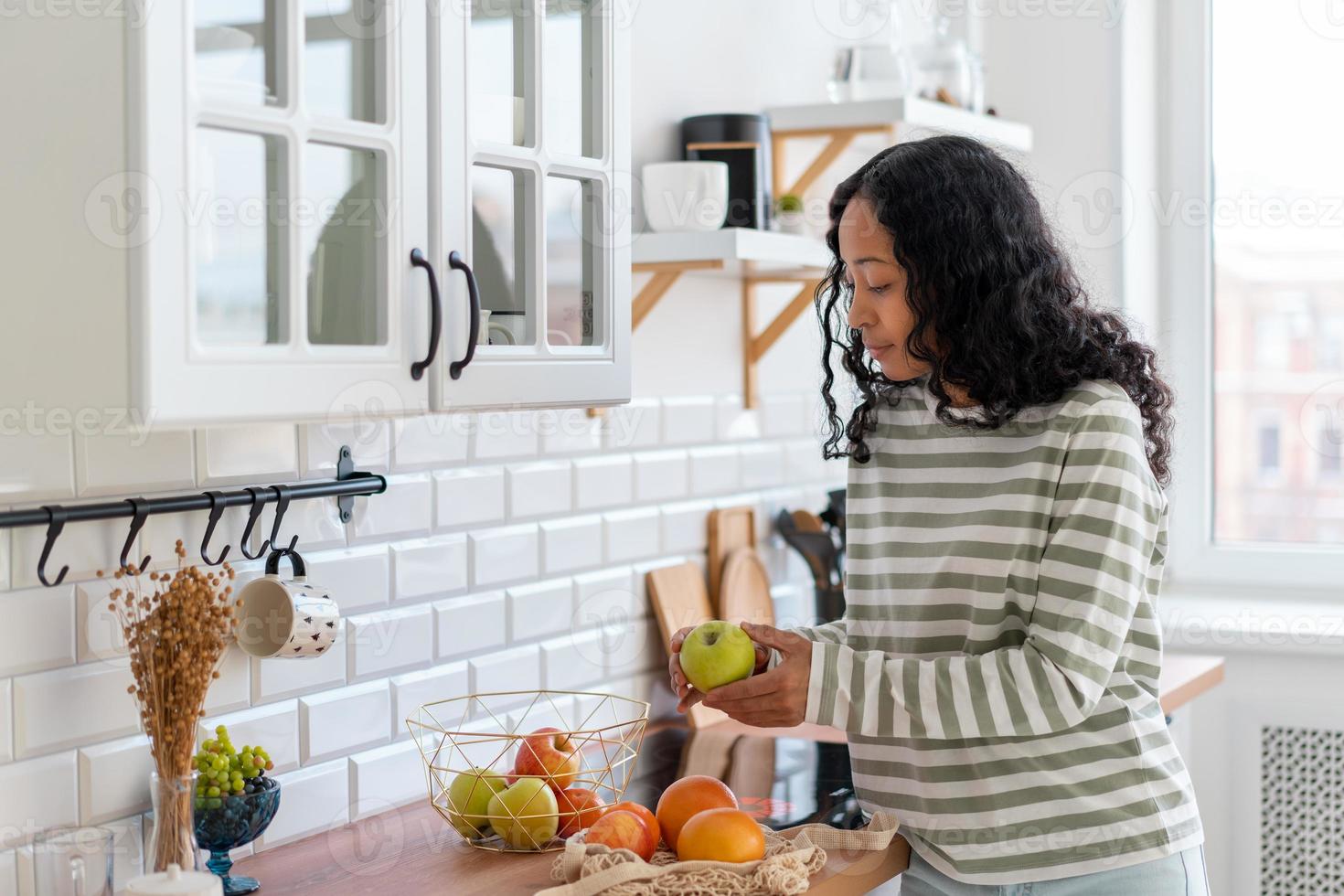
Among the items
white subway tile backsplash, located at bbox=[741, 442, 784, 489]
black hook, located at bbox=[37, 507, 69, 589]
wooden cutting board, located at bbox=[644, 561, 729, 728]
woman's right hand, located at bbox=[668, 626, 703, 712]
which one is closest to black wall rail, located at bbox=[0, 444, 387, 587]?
black hook, located at bbox=[37, 507, 69, 589]

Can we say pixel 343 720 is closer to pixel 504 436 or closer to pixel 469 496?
pixel 469 496

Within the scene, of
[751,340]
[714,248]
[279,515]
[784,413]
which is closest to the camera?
[279,515]

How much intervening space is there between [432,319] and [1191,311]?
7.71 feet

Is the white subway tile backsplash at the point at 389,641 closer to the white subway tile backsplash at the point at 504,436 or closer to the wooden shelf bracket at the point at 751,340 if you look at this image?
the white subway tile backsplash at the point at 504,436

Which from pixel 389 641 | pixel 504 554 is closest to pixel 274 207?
pixel 389 641

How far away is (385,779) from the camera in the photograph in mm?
1744

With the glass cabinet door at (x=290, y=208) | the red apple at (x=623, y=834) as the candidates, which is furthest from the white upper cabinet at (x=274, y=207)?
the red apple at (x=623, y=834)

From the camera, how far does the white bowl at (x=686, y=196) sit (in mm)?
2051

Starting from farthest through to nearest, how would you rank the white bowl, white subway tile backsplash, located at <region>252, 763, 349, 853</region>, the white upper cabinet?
the white bowl, white subway tile backsplash, located at <region>252, 763, 349, 853</region>, the white upper cabinet

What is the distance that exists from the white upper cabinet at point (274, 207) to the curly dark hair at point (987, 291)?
419 millimetres

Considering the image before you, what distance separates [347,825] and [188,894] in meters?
0.49

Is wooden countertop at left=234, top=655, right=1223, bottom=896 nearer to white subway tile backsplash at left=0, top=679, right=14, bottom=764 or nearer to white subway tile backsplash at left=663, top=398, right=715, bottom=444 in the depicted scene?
white subway tile backsplash at left=0, top=679, right=14, bottom=764

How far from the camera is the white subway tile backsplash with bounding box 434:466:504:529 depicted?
182 cm

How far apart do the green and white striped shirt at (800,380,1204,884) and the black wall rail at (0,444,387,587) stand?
1.98 ft
